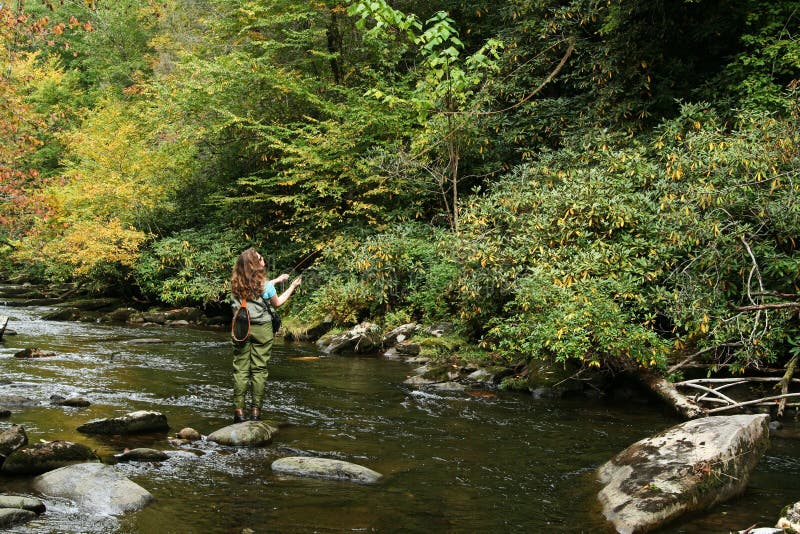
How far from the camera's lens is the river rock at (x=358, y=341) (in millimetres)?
12404

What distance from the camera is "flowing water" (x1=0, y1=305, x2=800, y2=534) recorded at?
13.8ft

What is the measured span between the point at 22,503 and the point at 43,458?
33.7 inches

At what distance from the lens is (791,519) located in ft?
12.7

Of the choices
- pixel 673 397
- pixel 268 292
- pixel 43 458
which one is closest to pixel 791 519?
pixel 673 397

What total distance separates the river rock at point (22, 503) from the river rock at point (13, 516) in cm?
8

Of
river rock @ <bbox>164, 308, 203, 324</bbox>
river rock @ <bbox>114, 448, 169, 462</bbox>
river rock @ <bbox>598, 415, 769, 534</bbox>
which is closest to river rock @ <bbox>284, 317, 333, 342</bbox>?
river rock @ <bbox>164, 308, 203, 324</bbox>

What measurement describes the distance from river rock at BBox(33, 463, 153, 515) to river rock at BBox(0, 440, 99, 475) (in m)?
0.25

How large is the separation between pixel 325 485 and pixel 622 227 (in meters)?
6.73

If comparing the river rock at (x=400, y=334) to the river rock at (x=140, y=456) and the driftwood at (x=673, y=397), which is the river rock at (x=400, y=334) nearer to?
the driftwood at (x=673, y=397)

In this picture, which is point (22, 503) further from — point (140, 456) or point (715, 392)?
point (715, 392)

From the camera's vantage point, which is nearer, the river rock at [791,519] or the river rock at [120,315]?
the river rock at [791,519]

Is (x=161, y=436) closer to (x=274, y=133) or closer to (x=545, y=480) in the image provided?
(x=545, y=480)

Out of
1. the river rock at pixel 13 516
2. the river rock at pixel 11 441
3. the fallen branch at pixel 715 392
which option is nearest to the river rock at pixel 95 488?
the river rock at pixel 13 516

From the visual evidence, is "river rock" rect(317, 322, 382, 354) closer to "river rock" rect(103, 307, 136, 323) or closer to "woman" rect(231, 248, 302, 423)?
"woman" rect(231, 248, 302, 423)
